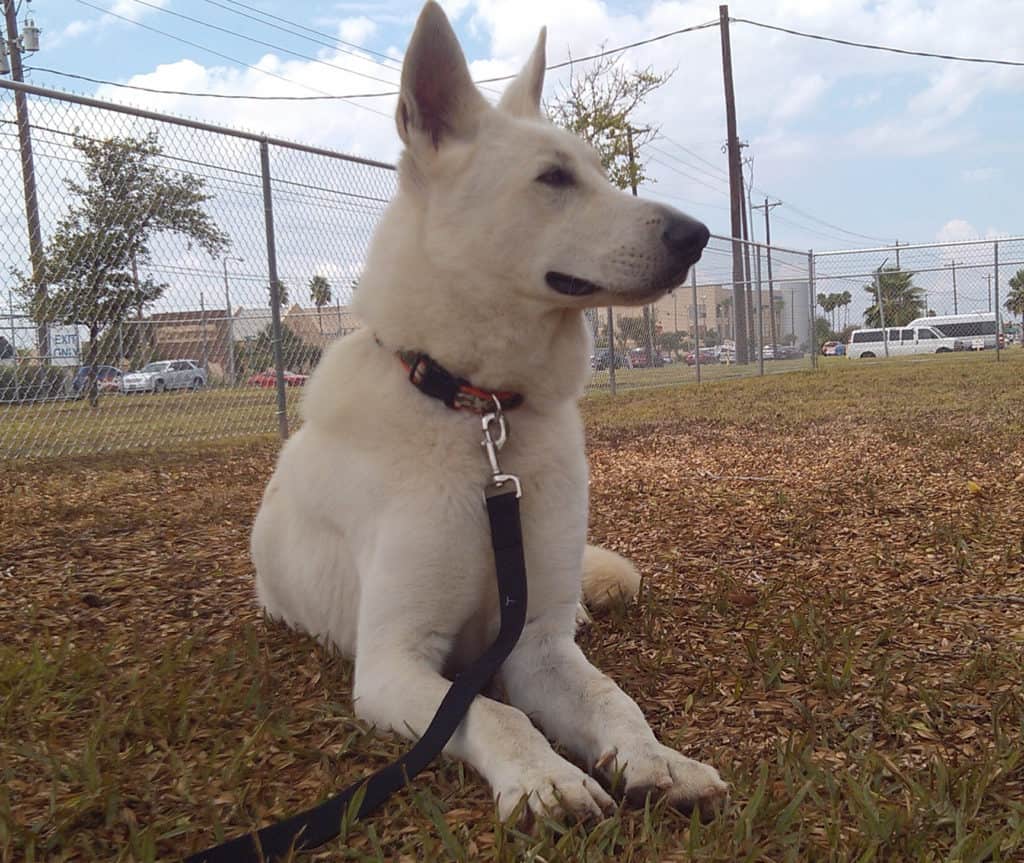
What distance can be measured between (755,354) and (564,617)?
1512 cm

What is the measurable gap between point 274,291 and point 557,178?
16.0ft

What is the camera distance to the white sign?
620cm

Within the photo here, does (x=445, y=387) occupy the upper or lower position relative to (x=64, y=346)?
lower

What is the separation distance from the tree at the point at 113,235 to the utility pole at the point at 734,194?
9.97m

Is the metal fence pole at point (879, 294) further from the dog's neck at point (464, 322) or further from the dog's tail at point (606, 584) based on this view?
the dog's neck at point (464, 322)

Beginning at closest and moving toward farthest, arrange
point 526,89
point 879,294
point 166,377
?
point 526,89, point 166,377, point 879,294

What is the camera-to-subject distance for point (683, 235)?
2025 millimetres

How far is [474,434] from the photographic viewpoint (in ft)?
6.61

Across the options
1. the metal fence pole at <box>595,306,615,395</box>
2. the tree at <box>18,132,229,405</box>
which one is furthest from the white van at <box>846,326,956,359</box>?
the tree at <box>18,132,229,405</box>

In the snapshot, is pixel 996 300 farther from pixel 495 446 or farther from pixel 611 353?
pixel 495 446

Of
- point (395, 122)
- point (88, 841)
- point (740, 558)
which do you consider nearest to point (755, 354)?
point (740, 558)

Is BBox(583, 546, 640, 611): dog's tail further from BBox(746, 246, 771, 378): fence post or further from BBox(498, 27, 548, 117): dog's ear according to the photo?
BBox(746, 246, 771, 378): fence post

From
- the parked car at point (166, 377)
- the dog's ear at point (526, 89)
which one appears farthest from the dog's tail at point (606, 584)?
the parked car at point (166, 377)

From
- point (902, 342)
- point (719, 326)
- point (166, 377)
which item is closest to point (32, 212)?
point (166, 377)
